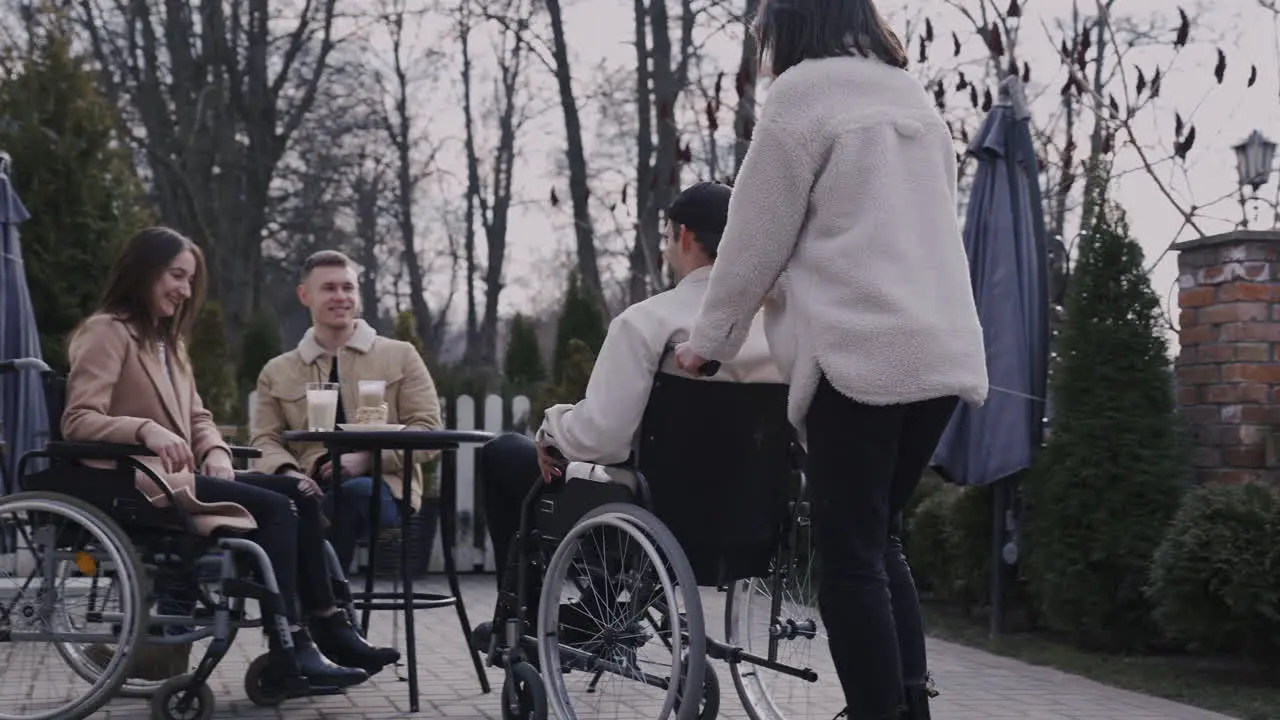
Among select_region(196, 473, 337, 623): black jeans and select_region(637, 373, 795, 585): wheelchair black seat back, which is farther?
select_region(196, 473, 337, 623): black jeans

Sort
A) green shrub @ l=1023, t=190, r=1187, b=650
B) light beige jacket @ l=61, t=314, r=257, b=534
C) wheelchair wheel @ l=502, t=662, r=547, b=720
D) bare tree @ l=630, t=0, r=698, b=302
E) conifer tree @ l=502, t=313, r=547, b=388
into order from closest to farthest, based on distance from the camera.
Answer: wheelchair wheel @ l=502, t=662, r=547, b=720 → light beige jacket @ l=61, t=314, r=257, b=534 → green shrub @ l=1023, t=190, r=1187, b=650 → conifer tree @ l=502, t=313, r=547, b=388 → bare tree @ l=630, t=0, r=698, b=302

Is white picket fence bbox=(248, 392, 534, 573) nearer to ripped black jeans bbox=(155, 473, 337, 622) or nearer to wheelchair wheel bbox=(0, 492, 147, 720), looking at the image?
ripped black jeans bbox=(155, 473, 337, 622)

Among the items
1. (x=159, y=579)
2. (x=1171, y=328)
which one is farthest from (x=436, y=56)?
(x=159, y=579)

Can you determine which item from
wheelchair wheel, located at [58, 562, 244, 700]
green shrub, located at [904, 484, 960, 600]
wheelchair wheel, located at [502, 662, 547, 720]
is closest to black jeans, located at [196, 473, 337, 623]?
wheelchair wheel, located at [58, 562, 244, 700]

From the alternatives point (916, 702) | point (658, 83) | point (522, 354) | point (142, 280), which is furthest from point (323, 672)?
point (658, 83)

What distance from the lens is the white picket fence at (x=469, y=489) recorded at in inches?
391

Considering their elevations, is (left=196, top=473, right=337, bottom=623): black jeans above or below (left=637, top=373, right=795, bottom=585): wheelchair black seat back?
below

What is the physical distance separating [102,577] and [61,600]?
0.13 metres

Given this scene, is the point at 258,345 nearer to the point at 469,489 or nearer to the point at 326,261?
the point at 469,489

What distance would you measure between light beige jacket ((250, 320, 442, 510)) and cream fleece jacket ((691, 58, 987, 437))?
240 cm

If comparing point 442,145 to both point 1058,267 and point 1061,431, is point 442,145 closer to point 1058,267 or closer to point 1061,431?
point 1058,267

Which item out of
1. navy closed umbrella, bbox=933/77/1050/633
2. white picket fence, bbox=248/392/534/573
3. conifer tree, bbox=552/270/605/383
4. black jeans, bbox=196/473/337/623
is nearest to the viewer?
black jeans, bbox=196/473/337/623

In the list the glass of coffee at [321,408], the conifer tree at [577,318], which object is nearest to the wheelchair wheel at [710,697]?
the glass of coffee at [321,408]

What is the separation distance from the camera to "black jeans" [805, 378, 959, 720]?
3027 mm
